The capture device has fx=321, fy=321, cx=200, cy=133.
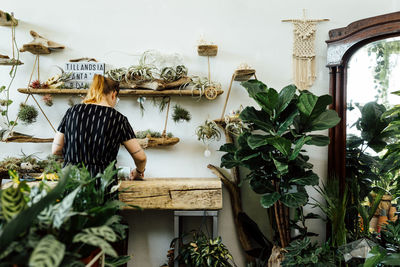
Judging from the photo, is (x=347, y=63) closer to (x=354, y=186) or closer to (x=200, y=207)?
(x=354, y=186)

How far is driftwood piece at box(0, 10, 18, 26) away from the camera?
10.0 ft

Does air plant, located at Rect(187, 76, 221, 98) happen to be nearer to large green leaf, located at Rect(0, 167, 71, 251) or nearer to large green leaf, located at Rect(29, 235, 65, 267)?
large green leaf, located at Rect(0, 167, 71, 251)

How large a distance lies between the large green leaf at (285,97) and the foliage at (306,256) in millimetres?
1078

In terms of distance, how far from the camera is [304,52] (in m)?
3.36

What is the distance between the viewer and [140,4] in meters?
3.43

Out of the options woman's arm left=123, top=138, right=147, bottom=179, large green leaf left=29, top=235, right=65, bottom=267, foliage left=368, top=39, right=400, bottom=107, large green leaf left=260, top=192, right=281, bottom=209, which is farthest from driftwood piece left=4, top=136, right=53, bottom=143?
foliage left=368, top=39, right=400, bottom=107

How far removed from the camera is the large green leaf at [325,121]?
8.43ft

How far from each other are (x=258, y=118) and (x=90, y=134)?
1.35 metres

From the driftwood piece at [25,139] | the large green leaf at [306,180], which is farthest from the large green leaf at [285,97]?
the driftwood piece at [25,139]

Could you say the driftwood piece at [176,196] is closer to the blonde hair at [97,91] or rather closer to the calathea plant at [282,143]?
the calathea plant at [282,143]

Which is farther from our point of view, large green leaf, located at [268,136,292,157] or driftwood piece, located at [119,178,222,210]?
driftwood piece, located at [119,178,222,210]

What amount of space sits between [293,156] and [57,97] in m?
2.48

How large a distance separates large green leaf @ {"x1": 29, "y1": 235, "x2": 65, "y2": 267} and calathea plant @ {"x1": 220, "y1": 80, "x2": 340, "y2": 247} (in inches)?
71.7

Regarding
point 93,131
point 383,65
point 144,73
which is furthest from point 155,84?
point 383,65
